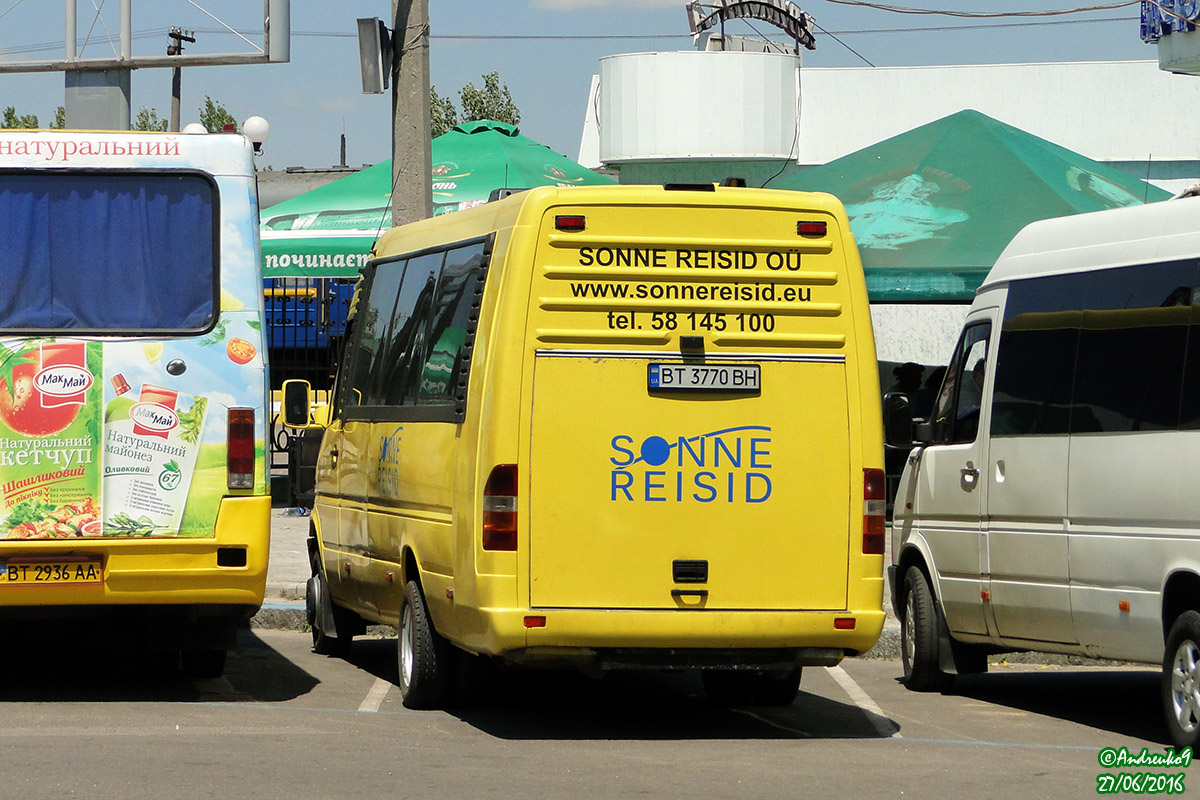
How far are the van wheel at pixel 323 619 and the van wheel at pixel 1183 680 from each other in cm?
544

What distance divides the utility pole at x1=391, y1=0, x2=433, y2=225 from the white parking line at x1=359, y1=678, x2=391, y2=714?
15.0 feet

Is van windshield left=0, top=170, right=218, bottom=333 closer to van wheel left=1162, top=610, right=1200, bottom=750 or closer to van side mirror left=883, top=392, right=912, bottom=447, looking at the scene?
van side mirror left=883, top=392, right=912, bottom=447

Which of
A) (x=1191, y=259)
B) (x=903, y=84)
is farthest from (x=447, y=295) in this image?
(x=903, y=84)

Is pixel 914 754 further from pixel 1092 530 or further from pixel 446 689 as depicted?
pixel 446 689

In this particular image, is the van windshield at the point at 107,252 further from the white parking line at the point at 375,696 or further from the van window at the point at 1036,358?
the van window at the point at 1036,358

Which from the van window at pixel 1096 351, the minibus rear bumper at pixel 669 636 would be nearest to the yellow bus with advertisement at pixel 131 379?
the minibus rear bumper at pixel 669 636

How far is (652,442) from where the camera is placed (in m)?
8.16

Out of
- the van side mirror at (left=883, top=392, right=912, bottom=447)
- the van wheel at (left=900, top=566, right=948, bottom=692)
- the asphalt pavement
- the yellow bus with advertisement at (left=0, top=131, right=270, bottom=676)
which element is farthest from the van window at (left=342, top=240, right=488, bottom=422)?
the van wheel at (left=900, top=566, right=948, bottom=692)

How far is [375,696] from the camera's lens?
31.9 feet

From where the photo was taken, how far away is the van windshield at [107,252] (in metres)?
9.05

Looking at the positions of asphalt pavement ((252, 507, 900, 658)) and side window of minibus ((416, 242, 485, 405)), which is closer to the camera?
side window of minibus ((416, 242, 485, 405))

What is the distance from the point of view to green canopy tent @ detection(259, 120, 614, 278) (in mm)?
18156

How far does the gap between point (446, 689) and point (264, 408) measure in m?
1.73

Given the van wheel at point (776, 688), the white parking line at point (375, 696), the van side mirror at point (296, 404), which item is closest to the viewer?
the white parking line at point (375, 696)
